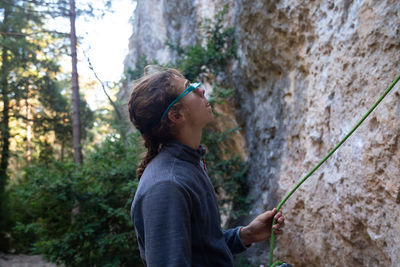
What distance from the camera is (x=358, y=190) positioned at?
237 centimetres

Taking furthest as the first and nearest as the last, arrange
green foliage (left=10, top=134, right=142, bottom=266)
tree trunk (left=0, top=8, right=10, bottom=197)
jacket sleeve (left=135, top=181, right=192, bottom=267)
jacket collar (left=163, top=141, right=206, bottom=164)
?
tree trunk (left=0, top=8, right=10, bottom=197) → green foliage (left=10, top=134, right=142, bottom=266) → jacket collar (left=163, top=141, right=206, bottom=164) → jacket sleeve (left=135, top=181, right=192, bottom=267)

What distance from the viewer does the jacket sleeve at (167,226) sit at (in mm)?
1159

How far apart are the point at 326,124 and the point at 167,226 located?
7.10ft

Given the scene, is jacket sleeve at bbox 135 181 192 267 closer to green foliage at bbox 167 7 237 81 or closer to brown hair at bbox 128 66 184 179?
brown hair at bbox 128 66 184 179

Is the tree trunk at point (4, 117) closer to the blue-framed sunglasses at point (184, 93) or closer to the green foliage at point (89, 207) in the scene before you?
the green foliage at point (89, 207)

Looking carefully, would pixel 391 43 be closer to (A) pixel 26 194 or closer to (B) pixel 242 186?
(B) pixel 242 186

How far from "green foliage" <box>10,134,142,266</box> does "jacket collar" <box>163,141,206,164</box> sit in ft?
11.7

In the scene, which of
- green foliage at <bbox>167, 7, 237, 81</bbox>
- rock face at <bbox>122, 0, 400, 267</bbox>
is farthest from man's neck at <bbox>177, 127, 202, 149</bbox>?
green foliage at <bbox>167, 7, 237, 81</bbox>

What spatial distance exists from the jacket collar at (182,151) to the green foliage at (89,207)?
3.56 metres

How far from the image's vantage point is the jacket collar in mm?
1486

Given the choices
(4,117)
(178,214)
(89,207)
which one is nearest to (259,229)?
(178,214)

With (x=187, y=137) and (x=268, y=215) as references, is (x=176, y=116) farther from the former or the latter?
(x=268, y=215)

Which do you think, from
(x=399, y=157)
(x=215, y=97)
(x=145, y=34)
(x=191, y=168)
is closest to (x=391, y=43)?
(x=399, y=157)

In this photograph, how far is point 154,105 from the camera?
5.07 feet
